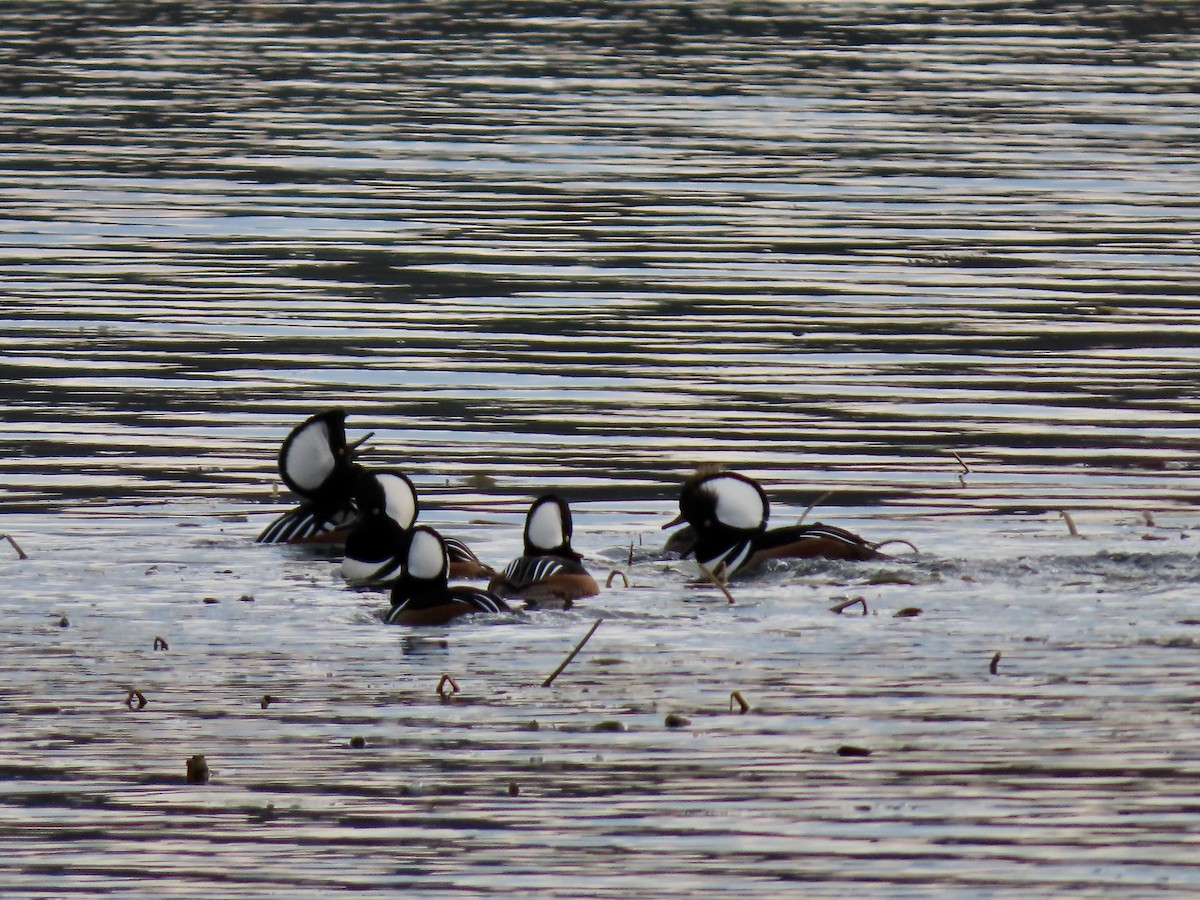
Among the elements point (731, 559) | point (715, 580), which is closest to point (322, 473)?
point (731, 559)

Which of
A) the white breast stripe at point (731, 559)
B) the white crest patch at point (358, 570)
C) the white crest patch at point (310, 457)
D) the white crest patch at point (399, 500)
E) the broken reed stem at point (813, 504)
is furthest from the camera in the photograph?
the white crest patch at point (310, 457)

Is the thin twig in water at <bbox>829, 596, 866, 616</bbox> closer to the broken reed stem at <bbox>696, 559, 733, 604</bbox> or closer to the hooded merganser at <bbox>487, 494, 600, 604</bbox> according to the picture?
the broken reed stem at <bbox>696, 559, 733, 604</bbox>

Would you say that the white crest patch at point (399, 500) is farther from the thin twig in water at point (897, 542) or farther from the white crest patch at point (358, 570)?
the thin twig in water at point (897, 542)

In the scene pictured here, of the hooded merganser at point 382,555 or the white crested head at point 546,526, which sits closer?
the white crested head at point 546,526

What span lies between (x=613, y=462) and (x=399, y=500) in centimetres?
194

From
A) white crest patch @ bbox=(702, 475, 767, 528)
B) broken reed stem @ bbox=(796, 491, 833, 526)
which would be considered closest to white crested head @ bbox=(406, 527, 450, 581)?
white crest patch @ bbox=(702, 475, 767, 528)

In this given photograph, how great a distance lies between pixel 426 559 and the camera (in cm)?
1070

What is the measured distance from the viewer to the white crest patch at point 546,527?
436 inches

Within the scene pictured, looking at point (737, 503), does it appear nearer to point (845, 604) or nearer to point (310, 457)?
point (845, 604)

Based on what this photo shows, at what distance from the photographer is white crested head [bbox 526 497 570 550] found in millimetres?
11086

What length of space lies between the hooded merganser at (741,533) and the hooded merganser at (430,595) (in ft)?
3.98

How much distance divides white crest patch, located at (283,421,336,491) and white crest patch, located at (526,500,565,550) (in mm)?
2084

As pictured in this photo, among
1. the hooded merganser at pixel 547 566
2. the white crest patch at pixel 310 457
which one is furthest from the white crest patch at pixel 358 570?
the white crest patch at pixel 310 457

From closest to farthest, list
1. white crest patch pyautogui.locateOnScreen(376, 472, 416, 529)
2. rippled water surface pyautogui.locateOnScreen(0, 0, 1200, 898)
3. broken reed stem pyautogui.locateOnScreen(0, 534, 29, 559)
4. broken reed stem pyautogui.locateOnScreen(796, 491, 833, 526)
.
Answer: rippled water surface pyautogui.locateOnScreen(0, 0, 1200, 898) → broken reed stem pyautogui.locateOnScreen(0, 534, 29, 559) → broken reed stem pyautogui.locateOnScreen(796, 491, 833, 526) → white crest patch pyautogui.locateOnScreen(376, 472, 416, 529)
